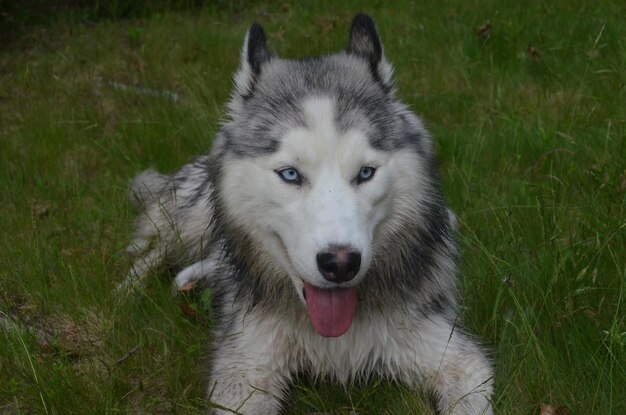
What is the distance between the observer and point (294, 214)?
2.47 metres

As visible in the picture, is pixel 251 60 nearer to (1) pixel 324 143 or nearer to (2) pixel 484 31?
(1) pixel 324 143

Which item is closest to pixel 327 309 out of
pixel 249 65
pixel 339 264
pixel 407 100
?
pixel 339 264

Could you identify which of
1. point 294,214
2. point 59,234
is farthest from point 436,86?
point 294,214

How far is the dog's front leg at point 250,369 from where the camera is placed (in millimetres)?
2703

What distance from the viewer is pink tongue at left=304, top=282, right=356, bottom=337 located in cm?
260

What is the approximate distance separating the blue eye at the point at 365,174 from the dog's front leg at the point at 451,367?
61 cm

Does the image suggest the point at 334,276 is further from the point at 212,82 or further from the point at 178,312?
the point at 212,82

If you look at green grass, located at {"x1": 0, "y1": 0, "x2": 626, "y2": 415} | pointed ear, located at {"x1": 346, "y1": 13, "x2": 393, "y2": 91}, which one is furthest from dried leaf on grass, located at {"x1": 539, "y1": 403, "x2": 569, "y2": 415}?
pointed ear, located at {"x1": 346, "y1": 13, "x2": 393, "y2": 91}

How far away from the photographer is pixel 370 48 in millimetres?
2941

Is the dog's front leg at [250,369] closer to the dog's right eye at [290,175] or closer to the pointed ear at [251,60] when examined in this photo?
the dog's right eye at [290,175]

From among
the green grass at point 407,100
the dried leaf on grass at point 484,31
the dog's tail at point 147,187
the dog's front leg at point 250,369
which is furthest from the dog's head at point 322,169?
the dried leaf on grass at point 484,31

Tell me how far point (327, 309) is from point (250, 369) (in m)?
0.40

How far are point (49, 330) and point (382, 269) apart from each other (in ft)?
→ 4.56

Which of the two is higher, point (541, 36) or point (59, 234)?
point (541, 36)
